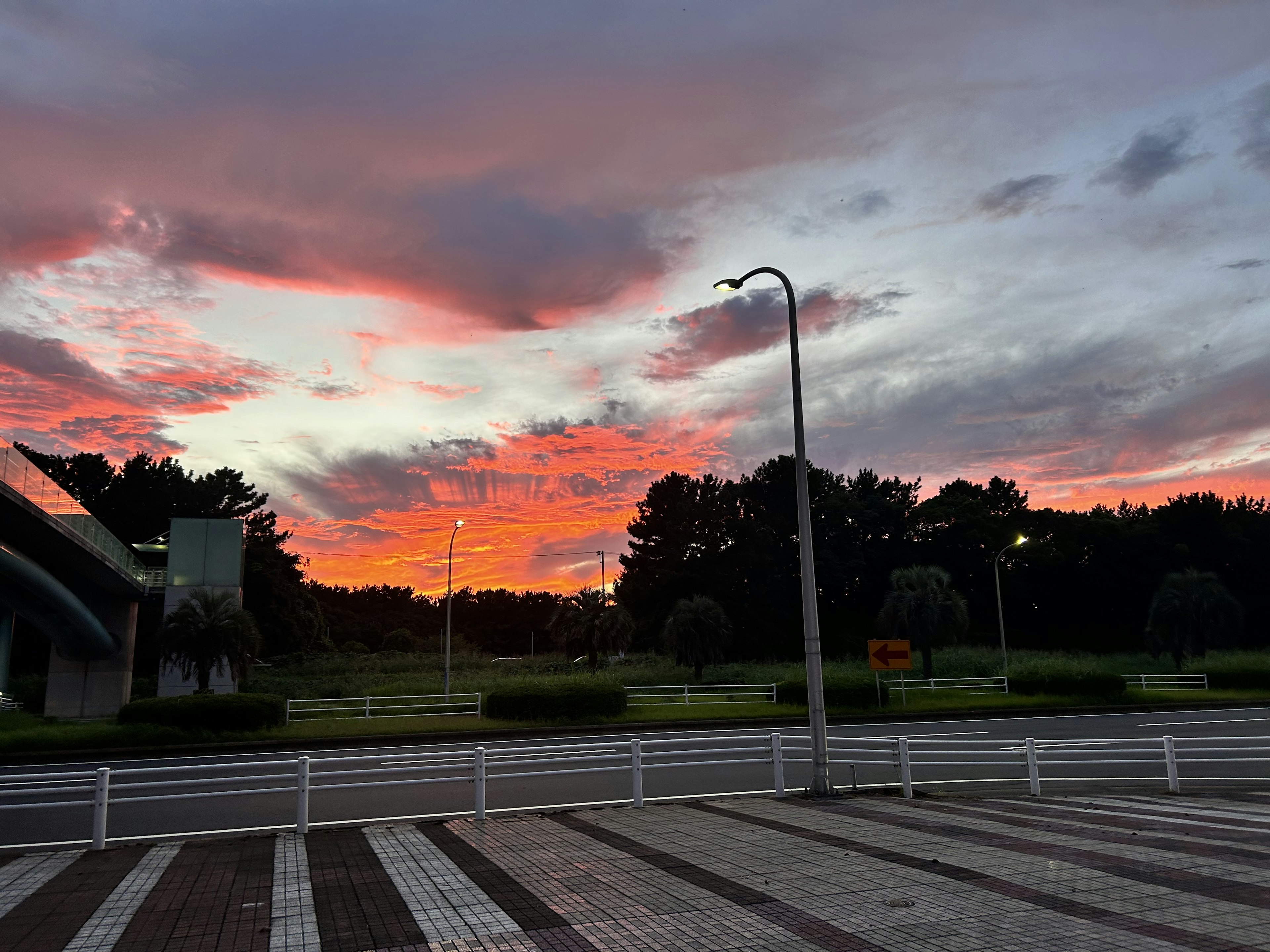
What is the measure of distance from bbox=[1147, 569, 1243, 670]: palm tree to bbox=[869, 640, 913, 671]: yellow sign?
1083 inches

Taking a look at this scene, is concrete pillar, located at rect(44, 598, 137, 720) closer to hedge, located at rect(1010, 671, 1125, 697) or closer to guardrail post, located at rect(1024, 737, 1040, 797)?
guardrail post, located at rect(1024, 737, 1040, 797)

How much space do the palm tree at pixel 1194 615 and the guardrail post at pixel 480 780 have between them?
45164 mm

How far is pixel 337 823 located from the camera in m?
11.2

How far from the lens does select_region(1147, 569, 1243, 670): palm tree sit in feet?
146

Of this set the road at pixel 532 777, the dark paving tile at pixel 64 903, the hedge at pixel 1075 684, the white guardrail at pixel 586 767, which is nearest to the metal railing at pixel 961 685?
the hedge at pixel 1075 684

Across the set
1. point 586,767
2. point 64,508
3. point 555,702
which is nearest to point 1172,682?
point 555,702

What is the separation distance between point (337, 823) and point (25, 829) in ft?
14.3

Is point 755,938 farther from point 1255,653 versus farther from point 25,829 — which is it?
point 1255,653

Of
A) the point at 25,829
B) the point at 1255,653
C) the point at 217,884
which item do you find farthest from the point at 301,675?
the point at 1255,653

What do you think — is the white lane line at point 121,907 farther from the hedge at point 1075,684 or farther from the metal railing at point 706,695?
the hedge at point 1075,684

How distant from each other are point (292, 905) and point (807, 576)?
871 centimetres

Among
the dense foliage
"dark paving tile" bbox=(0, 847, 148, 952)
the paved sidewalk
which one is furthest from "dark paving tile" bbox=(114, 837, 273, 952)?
the dense foliage

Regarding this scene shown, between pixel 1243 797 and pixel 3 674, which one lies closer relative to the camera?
pixel 1243 797

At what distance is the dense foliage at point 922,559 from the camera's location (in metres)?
78.5
